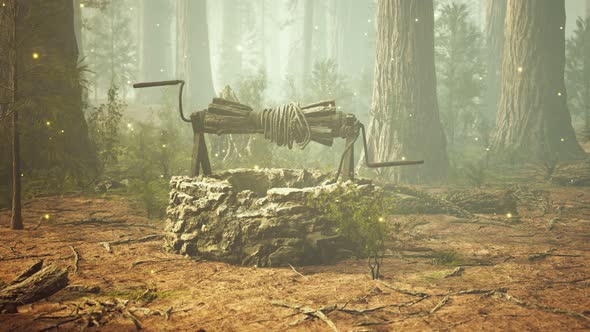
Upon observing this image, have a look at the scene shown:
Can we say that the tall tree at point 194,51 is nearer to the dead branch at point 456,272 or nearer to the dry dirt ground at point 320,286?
the dry dirt ground at point 320,286

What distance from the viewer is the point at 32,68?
212 inches

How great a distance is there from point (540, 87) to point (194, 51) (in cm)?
1397

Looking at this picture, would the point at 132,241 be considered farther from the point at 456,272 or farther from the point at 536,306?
the point at 536,306

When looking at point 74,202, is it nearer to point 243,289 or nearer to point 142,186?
point 142,186

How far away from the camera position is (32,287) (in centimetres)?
326

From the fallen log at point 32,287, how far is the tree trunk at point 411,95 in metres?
7.73

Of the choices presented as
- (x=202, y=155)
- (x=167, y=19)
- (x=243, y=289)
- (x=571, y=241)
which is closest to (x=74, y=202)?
(x=202, y=155)

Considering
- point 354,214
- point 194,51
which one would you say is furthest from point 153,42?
point 354,214

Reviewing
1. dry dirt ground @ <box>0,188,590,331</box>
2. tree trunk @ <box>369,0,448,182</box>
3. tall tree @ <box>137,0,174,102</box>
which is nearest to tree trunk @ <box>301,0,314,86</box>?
tall tree @ <box>137,0,174,102</box>

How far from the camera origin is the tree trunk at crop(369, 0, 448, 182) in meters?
9.92

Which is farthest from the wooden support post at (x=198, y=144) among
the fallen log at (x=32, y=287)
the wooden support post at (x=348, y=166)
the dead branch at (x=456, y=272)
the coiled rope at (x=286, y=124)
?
the dead branch at (x=456, y=272)

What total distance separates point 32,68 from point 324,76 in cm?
1152

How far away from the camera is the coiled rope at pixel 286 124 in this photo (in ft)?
16.9

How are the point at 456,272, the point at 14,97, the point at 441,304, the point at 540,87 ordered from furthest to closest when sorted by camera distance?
1. the point at 540,87
2. the point at 14,97
3. the point at 456,272
4. the point at 441,304
